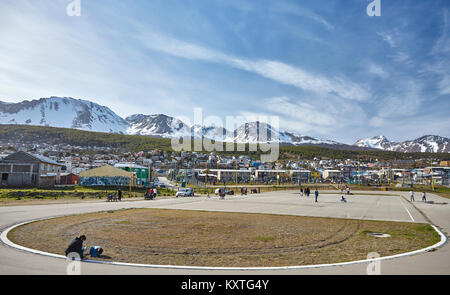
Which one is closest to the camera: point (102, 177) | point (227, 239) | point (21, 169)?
point (227, 239)

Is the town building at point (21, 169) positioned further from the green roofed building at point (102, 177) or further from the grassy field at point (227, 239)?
the grassy field at point (227, 239)

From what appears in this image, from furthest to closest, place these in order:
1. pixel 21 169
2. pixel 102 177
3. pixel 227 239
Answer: pixel 102 177
pixel 21 169
pixel 227 239

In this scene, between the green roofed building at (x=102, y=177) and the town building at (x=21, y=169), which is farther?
the green roofed building at (x=102, y=177)

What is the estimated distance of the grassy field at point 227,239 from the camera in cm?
973

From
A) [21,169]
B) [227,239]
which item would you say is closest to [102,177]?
[21,169]

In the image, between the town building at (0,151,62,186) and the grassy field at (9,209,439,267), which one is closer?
the grassy field at (9,209,439,267)

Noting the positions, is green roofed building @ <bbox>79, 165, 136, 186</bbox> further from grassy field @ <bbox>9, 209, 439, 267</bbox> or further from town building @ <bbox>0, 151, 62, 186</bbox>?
grassy field @ <bbox>9, 209, 439, 267</bbox>

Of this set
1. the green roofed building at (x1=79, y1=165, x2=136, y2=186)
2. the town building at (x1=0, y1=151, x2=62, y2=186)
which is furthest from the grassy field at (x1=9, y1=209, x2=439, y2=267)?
the green roofed building at (x1=79, y1=165, x2=136, y2=186)

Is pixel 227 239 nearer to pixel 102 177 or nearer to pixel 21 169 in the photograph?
pixel 102 177

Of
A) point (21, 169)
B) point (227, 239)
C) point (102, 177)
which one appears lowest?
point (227, 239)

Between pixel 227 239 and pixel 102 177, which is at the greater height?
pixel 102 177

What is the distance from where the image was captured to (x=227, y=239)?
1273 cm

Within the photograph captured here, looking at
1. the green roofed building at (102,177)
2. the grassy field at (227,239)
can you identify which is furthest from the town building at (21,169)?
the grassy field at (227,239)

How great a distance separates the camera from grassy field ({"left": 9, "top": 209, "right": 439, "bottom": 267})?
973cm
